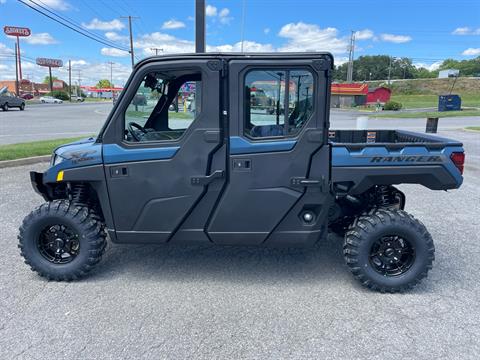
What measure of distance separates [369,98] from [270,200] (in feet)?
174

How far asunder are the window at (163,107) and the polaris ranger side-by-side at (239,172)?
20 millimetres

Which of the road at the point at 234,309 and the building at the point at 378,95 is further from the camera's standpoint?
the building at the point at 378,95

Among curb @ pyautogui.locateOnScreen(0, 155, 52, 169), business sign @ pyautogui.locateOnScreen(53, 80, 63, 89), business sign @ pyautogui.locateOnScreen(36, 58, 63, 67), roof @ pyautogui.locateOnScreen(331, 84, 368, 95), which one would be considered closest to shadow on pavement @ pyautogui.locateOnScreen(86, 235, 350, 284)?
curb @ pyautogui.locateOnScreen(0, 155, 52, 169)

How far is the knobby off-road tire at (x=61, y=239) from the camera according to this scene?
11.9ft

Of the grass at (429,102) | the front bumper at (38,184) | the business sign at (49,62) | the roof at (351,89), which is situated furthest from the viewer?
the business sign at (49,62)

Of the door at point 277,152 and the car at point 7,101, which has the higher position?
the car at point 7,101

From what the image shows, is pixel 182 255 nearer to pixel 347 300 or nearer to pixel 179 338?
pixel 179 338

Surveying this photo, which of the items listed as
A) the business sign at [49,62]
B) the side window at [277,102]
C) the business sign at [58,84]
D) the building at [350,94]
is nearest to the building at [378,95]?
the building at [350,94]

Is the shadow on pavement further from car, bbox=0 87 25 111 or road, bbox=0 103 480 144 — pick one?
car, bbox=0 87 25 111

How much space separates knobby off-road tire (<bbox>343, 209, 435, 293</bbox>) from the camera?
3.51m

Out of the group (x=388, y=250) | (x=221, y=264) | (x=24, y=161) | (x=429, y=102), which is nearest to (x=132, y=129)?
(x=221, y=264)

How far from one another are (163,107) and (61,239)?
5.41 ft

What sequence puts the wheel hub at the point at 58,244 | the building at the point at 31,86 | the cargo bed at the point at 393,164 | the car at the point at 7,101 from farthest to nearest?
1. the building at the point at 31,86
2. the car at the point at 7,101
3. the wheel hub at the point at 58,244
4. the cargo bed at the point at 393,164

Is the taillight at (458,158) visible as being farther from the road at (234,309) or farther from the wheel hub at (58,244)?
the wheel hub at (58,244)
